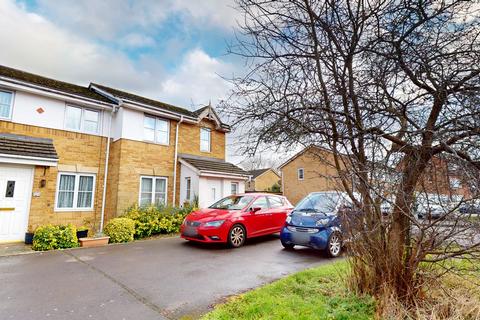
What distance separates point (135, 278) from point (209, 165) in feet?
30.7

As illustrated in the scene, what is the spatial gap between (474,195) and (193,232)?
721 centimetres

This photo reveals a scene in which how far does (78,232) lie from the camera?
32.4ft

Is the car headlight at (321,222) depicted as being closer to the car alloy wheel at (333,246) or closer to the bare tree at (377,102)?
the car alloy wheel at (333,246)

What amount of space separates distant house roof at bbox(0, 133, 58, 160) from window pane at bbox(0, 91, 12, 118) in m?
0.89

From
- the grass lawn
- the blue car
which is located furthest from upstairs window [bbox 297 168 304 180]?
the grass lawn

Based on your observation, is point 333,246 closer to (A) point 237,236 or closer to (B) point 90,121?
(A) point 237,236

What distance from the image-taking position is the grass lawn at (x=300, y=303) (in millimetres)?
3330

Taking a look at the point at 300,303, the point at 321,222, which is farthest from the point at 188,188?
the point at 300,303

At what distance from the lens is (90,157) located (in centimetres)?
1204

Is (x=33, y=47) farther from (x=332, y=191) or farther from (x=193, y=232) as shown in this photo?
(x=332, y=191)

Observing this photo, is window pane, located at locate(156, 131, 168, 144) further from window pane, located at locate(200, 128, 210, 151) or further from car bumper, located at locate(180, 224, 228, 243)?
car bumper, located at locate(180, 224, 228, 243)

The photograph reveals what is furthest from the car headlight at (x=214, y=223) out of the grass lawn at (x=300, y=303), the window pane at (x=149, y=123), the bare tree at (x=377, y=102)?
the window pane at (x=149, y=123)

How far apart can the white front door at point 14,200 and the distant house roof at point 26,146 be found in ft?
2.51

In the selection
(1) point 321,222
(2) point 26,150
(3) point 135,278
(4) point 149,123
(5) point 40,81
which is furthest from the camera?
(4) point 149,123
